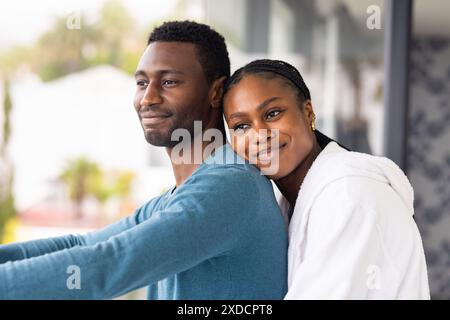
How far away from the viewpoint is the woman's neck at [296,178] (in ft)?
3.48

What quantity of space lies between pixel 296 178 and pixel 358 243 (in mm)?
263

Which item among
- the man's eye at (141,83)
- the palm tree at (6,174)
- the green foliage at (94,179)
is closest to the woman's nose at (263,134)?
the man's eye at (141,83)

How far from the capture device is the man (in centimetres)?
76

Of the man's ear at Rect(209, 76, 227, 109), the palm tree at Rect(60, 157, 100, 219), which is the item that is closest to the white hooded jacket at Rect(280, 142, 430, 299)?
the man's ear at Rect(209, 76, 227, 109)

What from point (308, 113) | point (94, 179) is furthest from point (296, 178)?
point (94, 179)

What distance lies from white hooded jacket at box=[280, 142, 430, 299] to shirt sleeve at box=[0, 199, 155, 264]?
0.41 m

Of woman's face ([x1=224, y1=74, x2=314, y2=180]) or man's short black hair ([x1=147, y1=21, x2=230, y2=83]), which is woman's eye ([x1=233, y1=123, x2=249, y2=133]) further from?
man's short black hair ([x1=147, y1=21, x2=230, y2=83])

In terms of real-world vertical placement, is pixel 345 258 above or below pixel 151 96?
below

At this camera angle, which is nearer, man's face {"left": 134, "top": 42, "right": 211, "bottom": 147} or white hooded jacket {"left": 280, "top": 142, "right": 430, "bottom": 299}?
Answer: white hooded jacket {"left": 280, "top": 142, "right": 430, "bottom": 299}

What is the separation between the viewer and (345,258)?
0.82 metres

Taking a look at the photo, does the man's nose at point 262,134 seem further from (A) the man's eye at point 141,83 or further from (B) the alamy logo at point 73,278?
(B) the alamy logo at point 73,278

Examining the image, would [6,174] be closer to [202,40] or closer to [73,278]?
[202,40]

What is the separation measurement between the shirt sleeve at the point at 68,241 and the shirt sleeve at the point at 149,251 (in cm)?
33
